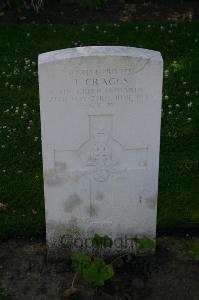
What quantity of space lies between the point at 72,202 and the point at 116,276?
65 cm

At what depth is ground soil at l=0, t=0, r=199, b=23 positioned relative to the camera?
31.7 ft

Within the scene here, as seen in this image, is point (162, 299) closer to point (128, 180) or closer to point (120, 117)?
point (128, 180)

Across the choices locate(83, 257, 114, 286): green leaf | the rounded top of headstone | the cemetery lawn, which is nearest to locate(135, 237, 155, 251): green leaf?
locate(83, 257, 114, 286): green leaf

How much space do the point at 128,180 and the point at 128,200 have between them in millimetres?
178

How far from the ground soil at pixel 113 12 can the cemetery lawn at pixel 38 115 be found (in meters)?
0.39

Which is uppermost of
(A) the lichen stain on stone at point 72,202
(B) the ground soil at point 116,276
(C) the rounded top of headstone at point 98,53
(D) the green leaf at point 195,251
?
(C) the rounded top of headstone at point 98,53

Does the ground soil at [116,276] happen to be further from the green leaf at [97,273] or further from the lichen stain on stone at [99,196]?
the lichen stain on stone at [99,196]

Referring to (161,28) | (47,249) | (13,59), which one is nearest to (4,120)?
(13,59)

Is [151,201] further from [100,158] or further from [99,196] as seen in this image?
[100,158]

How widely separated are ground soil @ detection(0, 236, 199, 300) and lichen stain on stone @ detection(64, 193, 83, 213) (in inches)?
18.6

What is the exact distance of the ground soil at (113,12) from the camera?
380 inches

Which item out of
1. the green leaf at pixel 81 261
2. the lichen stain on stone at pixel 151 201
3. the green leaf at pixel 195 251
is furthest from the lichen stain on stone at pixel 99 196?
the green leaf at pixel 195 251

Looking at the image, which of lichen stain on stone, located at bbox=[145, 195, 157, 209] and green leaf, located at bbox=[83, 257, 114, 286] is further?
lichen stain on stone, located at bbox=[145, 195, 157, 209]

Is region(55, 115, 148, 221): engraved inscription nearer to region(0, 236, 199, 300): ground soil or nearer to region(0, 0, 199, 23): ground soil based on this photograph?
region(0, 236, 199, 300): ground soil
